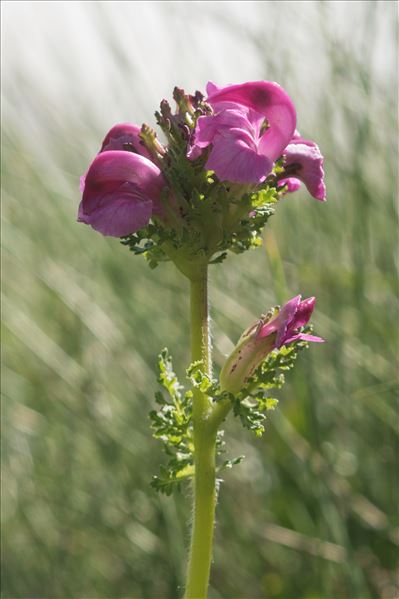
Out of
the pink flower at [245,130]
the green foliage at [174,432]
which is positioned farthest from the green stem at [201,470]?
the pink flower at [245,130]

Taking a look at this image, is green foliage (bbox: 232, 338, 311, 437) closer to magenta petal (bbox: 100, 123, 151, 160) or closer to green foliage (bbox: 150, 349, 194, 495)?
green foliage (bbox: 150, 349, 194, 495)

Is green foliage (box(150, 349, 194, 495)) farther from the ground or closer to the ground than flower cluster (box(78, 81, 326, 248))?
closer to the ground

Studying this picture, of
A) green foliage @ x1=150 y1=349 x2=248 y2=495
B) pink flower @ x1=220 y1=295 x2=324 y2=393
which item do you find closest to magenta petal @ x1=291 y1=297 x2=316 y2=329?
pink flower @ x1=220 y1=295 x2=324 y2=393

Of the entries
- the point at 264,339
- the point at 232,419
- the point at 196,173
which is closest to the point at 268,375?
the point at 264,339

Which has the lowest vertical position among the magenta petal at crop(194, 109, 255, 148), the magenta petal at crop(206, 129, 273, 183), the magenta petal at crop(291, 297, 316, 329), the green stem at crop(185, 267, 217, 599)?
the green stem at crop(185, 267, 217, 599)

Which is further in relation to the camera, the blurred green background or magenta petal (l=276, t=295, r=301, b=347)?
the blurred green background

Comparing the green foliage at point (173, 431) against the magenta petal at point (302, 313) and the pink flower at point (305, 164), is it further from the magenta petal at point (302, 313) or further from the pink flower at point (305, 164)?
the pink flower at point (305, 164)

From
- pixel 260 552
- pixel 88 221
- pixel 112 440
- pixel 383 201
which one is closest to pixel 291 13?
pixel 383 201
